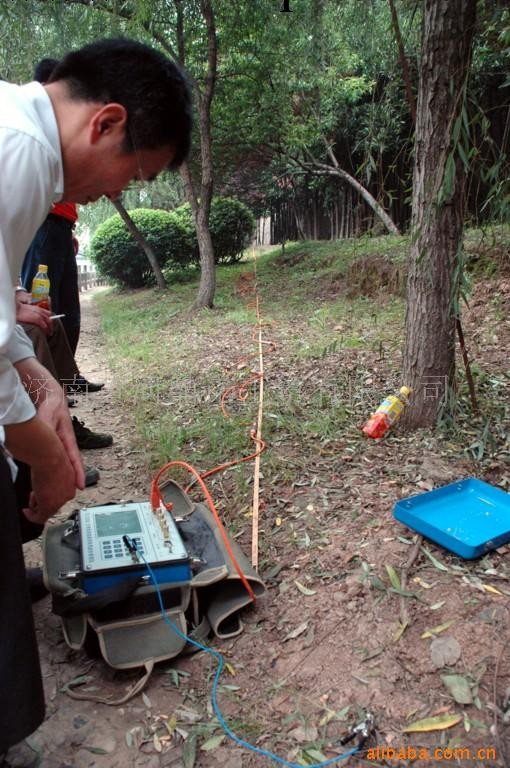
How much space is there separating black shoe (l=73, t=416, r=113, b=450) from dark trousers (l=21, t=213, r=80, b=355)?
2.29 feet

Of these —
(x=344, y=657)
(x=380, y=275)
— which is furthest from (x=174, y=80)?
(x=380, y=275)

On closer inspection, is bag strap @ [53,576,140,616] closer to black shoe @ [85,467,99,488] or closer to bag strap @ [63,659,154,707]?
bag strap @ [63,659,154,707]

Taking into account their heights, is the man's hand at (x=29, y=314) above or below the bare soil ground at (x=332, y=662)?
above

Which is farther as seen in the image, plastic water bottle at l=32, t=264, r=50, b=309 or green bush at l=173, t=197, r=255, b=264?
green bush at l=173, t=197, r=255, b=264

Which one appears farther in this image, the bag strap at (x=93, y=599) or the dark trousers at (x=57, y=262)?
the dark trousers at (x=57, y=262)

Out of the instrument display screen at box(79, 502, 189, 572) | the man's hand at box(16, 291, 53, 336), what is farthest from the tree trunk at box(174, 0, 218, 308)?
the instrument display screen at box(79, 502, 189, 572)

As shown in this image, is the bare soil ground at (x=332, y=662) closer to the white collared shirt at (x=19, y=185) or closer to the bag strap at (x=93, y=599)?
the bag strap at (x=93, y=599)

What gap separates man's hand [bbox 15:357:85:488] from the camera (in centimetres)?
126

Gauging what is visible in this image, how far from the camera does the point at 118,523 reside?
5.89 feet

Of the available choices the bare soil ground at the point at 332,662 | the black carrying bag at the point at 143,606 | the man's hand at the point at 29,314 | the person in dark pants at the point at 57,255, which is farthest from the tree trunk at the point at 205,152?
the black carrying bag at the point at 143,606

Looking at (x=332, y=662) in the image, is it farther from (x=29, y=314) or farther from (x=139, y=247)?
(x=139, y=247)

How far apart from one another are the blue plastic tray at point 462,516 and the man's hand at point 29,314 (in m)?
1.57

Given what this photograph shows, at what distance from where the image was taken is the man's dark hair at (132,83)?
1004 mm

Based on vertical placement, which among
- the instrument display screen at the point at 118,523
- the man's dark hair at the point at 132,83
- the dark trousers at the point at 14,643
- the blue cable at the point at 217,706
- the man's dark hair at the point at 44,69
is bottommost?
the blue cable at the point at 217,706
